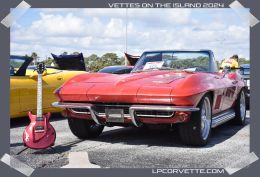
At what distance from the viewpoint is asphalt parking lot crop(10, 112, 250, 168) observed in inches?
169

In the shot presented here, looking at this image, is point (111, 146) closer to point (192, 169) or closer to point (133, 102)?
point (133, 102)

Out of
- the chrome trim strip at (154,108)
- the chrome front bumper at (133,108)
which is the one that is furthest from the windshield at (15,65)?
the chrome trim strip at (154,108)

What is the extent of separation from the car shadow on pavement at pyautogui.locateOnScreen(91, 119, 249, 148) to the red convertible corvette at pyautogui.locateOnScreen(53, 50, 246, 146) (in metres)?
0.22

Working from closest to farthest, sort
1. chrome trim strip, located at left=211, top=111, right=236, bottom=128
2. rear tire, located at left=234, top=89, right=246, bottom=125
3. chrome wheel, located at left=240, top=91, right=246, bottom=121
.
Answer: chrome trim strip, located at left=211, top=111, right=236, bottom=128
rear tire, located at left=234, top=89, right=246, bottom=125
chrome wheel, located at left=240, top=91, right=246, bottom=121

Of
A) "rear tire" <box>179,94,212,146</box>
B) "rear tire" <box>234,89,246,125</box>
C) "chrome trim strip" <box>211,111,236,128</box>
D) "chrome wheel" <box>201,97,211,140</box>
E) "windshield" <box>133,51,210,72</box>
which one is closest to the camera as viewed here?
"rear tire" <box>179,94,212,146</box>

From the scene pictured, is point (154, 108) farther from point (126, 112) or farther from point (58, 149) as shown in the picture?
point (58, 149)

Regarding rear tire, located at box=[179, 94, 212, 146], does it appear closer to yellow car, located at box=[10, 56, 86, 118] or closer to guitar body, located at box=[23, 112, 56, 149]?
guitar body, located at box=[23, 112, 56, 149]

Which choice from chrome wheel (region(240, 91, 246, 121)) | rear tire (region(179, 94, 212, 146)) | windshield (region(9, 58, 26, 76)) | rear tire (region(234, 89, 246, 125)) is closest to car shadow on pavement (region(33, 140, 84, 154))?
rear tire (region(179, 94, 212, 146))

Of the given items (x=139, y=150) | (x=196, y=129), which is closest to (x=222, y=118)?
(x=196, y=129)

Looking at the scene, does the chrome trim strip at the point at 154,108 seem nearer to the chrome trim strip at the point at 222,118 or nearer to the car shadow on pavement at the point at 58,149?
the car shadow on pavement at the point at 58,149

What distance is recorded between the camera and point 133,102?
485cm

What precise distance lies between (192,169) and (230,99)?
2.84 m

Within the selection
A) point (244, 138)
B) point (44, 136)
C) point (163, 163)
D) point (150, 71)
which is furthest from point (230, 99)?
point (44, 136)

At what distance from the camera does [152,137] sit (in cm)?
579
